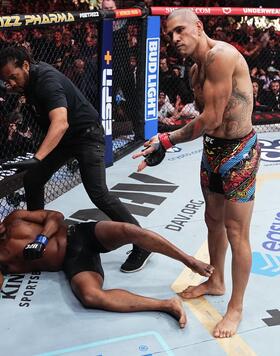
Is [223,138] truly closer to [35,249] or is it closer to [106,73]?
[35,249]

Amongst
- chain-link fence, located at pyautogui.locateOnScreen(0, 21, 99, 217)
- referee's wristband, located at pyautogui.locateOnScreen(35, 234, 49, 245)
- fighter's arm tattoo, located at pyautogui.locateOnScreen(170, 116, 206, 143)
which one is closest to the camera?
fighter's arm tattoo, located at pyautogui.locateOnScreen(170, 116, 206, 143)

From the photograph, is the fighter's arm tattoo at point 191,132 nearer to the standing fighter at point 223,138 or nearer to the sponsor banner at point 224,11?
the standing fighter at point 223,138

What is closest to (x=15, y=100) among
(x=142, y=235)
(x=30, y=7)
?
(x=142, y=235)

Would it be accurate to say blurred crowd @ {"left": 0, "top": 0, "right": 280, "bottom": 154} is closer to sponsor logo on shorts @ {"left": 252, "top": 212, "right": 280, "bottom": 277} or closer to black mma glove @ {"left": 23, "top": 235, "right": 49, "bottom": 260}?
black mma glove @ {"left": 23, "top": 235, "right": 49, "bottom": 260}

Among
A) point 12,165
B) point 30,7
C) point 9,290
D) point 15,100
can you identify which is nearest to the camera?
point 12,165

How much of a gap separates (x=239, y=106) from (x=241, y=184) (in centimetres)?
32

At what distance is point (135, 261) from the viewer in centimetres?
269

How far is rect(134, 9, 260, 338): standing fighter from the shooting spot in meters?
1.89

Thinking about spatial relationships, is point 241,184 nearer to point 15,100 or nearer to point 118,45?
point 15,100

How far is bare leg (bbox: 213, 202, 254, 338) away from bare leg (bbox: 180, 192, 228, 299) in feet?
0.58

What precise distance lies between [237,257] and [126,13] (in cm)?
287

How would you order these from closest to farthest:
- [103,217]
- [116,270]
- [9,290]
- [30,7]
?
[9,290], [116,270], [103,217], [30,7]

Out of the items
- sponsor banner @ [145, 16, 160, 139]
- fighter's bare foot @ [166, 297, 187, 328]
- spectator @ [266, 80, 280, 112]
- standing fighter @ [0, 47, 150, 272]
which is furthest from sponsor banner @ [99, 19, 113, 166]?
spectator @ [266, 80, 280, 112]

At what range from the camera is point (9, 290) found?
2.50 metres
